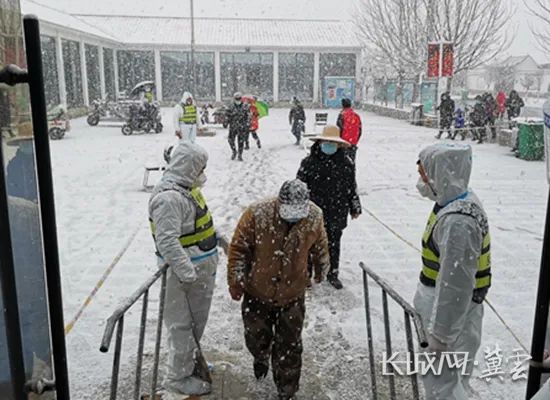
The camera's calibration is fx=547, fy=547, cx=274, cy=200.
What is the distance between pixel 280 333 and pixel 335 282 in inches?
85.0

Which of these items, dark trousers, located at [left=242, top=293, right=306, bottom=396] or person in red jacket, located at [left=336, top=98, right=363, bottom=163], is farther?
A: person in red jacket, located at [left=336, top=98, right=363, bottom=163]

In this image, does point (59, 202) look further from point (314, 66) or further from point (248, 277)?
point (314, 66)

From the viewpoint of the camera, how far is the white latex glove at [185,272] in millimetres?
3223

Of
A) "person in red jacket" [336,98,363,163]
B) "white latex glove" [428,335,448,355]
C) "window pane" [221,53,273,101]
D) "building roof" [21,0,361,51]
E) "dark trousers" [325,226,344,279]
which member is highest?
"building roof" [21,0,361,51]

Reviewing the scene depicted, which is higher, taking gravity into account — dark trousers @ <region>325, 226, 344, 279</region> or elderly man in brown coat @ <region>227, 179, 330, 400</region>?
elderly man in brown coat @ <region>227, 179, 330, 400</region>

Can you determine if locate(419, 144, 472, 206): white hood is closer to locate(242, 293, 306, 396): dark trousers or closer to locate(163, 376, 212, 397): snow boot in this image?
locate(242, 293, 306, 396): dark trousers

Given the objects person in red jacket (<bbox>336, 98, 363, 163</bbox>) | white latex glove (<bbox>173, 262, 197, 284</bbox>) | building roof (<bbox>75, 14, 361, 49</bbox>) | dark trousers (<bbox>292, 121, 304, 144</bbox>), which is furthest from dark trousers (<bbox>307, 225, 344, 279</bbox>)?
building roof (<bbox>75, 14, 361, 49</bbox>)

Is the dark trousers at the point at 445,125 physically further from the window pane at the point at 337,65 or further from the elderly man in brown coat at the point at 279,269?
the window pane at the point at 337,65

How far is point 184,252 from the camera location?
10.7ft

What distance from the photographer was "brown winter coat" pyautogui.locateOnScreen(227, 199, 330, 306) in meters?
3.22

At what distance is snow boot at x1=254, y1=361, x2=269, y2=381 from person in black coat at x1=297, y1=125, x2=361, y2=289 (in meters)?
1.91

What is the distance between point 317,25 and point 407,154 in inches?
958

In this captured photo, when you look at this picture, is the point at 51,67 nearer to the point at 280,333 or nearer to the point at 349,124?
the point at 349,124

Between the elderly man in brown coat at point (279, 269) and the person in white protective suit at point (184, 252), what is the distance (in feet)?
0.88
